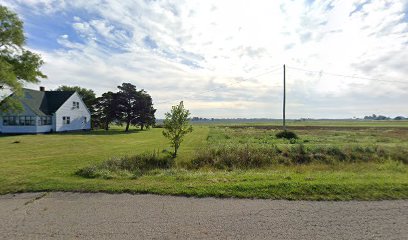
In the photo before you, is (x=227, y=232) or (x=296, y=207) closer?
(x=227, y=232)

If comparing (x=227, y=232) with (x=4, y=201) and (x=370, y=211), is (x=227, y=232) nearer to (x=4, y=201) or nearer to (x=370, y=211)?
(x=370, y=211)

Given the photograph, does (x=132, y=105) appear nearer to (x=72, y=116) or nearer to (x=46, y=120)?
(x=72, y=116)

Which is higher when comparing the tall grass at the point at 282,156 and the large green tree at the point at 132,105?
the large green tree at the point at 132,105

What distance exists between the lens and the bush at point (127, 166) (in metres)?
9.92

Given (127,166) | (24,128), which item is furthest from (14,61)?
(127,166)

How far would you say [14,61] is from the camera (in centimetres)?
2511

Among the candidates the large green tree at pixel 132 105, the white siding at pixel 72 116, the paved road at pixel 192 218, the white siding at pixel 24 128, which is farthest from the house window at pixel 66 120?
the paved road at pixel 192 218

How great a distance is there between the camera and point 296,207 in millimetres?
6023

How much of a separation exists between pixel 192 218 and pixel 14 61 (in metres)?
29.0

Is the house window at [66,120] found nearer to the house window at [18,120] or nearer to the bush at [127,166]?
the house window at [18,120]

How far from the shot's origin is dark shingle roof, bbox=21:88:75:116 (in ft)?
122

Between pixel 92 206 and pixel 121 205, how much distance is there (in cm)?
73

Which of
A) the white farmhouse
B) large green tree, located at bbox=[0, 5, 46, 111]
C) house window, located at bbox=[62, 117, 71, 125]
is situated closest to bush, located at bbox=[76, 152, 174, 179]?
large green tree, located at bbox=[0, 5, 46, 111]

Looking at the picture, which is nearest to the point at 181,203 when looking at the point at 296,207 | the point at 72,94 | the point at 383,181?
the point at 296,207
